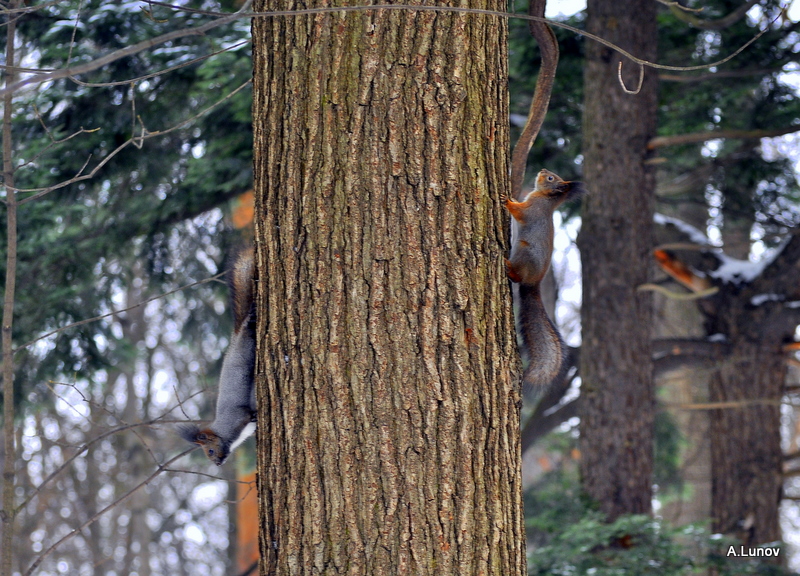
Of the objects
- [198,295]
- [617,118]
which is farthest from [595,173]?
[198,295]

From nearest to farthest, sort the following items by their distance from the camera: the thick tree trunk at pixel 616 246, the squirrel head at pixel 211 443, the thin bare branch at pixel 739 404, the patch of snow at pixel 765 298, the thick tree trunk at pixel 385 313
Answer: the thick tree trunk at pixel 385 313, the squirrel head at pixel 211 443, the thick tree trunk at pixel 616 246, the thin bare branch at pixel 739 404, the patch of snow at pixel 765 298

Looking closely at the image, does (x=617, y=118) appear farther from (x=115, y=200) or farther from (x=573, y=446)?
(x=573, y=446)

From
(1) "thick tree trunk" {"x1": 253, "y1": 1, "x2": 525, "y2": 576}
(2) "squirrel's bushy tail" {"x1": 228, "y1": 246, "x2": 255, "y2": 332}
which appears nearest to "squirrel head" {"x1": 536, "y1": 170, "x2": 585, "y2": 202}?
(1) "thick tree trunk" {"x1": 253, "y1": 1, "x2": 525, "y2": 576}

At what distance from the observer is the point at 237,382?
2.46 m

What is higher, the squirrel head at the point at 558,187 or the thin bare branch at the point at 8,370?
the squirrel head at the point at 558,187

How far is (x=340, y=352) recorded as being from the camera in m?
1.82

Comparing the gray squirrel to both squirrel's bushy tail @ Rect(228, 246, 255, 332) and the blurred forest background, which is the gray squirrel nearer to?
squirrel's bushy tail @ Rect(228, 246, 255, 332)

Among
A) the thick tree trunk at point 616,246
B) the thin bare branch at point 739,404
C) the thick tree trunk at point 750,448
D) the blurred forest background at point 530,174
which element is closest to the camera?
the blurred forest background at point 530,174

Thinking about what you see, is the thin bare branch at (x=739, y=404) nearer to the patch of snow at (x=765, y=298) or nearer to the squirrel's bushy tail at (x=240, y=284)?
the patch of snow at (x=765, y=298)

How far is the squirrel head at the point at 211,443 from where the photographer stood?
8.73ft

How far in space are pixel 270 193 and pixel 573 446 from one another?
25.4ft

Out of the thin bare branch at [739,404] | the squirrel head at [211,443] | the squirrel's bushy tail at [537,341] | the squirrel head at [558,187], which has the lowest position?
the squirrel head at [211,443]

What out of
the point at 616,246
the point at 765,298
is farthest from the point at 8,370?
the point at 765,298

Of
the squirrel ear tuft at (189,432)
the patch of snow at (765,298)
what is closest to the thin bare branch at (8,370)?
the squirrel ear tuft at (189,432)
